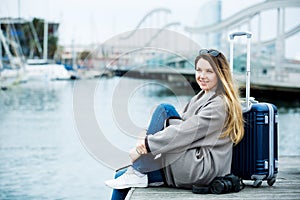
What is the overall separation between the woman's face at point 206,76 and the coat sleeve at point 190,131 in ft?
0.33

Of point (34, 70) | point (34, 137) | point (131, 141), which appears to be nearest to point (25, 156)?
point (131, 141)

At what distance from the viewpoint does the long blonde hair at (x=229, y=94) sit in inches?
144

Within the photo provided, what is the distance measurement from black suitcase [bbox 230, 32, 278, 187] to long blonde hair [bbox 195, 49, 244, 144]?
0.15m

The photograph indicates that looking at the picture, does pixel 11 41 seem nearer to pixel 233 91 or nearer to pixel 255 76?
pixel 255 76

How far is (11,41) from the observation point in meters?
59.9

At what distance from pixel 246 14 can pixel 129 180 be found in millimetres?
34578

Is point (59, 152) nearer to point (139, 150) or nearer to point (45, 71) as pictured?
point (139, 150)

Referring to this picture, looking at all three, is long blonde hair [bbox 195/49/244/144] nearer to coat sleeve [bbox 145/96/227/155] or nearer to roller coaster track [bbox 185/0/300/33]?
coat sleeve [bbox 145/96/227/155]

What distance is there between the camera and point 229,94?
366 centimetres

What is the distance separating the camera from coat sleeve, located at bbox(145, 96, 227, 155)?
11.7 ft

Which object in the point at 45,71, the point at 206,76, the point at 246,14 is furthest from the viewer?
the point at 45,71

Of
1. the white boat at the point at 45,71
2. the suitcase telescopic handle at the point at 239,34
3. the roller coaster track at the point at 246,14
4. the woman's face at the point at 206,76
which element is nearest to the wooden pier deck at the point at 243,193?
the woman's face at the point at 206,76

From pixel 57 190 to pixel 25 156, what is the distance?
11.8 ft

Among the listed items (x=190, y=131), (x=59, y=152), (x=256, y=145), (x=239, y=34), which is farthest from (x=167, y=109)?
(x=59, y=152)
